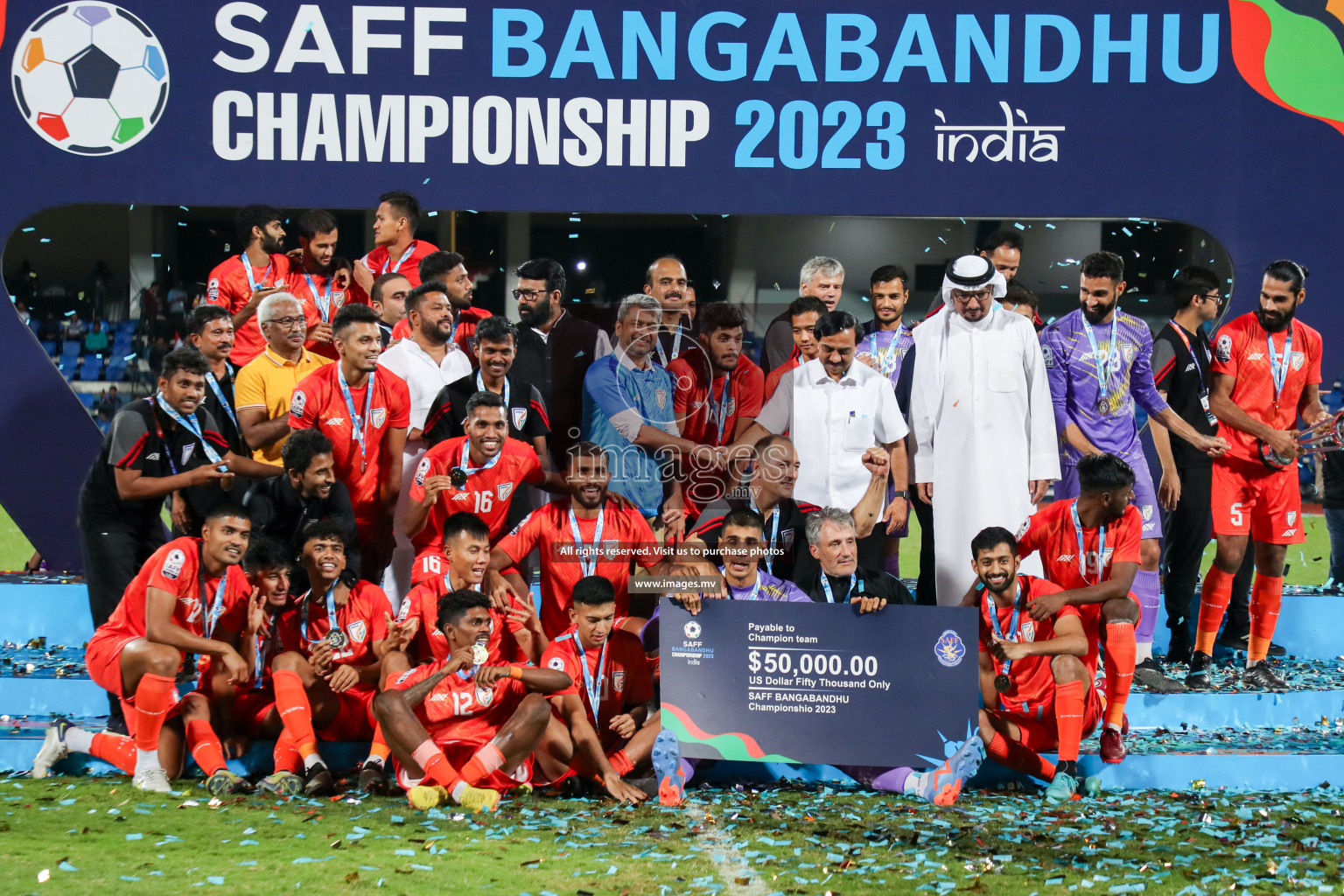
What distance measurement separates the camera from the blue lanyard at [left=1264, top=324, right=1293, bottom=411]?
6.24 metres

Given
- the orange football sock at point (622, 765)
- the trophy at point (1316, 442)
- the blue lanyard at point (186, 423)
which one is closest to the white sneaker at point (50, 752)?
the blue lanyard at point (186, 423)

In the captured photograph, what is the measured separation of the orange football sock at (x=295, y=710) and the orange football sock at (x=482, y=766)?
0.59m

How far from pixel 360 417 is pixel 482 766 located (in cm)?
169

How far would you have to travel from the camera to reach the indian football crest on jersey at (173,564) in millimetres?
4762

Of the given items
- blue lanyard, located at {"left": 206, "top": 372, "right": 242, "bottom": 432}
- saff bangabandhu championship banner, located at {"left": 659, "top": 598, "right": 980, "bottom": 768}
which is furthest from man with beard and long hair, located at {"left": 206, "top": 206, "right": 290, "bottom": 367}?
saff bangabandhu championship banner, located at {"left": 659, "top": 598, "right": 980, "bottom": 768}

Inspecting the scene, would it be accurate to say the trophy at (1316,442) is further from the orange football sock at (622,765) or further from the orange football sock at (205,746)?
the orange football sock at (205,746)

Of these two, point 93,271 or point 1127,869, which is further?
point 93,271

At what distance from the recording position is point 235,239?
6.68m

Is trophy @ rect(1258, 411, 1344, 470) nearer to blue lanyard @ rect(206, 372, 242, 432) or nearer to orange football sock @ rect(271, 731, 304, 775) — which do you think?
orange football sock @ rect(271, 731, 304, 775)

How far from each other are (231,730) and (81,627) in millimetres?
1956

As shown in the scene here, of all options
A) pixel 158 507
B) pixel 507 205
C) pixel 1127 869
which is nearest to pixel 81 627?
pixel 158 507

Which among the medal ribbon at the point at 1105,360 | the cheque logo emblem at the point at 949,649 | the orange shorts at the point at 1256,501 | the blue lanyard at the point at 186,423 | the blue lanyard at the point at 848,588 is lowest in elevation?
the cheque logo emblem at the point at 949,649

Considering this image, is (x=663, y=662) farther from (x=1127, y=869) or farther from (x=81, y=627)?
(x=81, y=627)

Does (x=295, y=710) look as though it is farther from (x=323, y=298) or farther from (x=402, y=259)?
(x=402, y=259)
